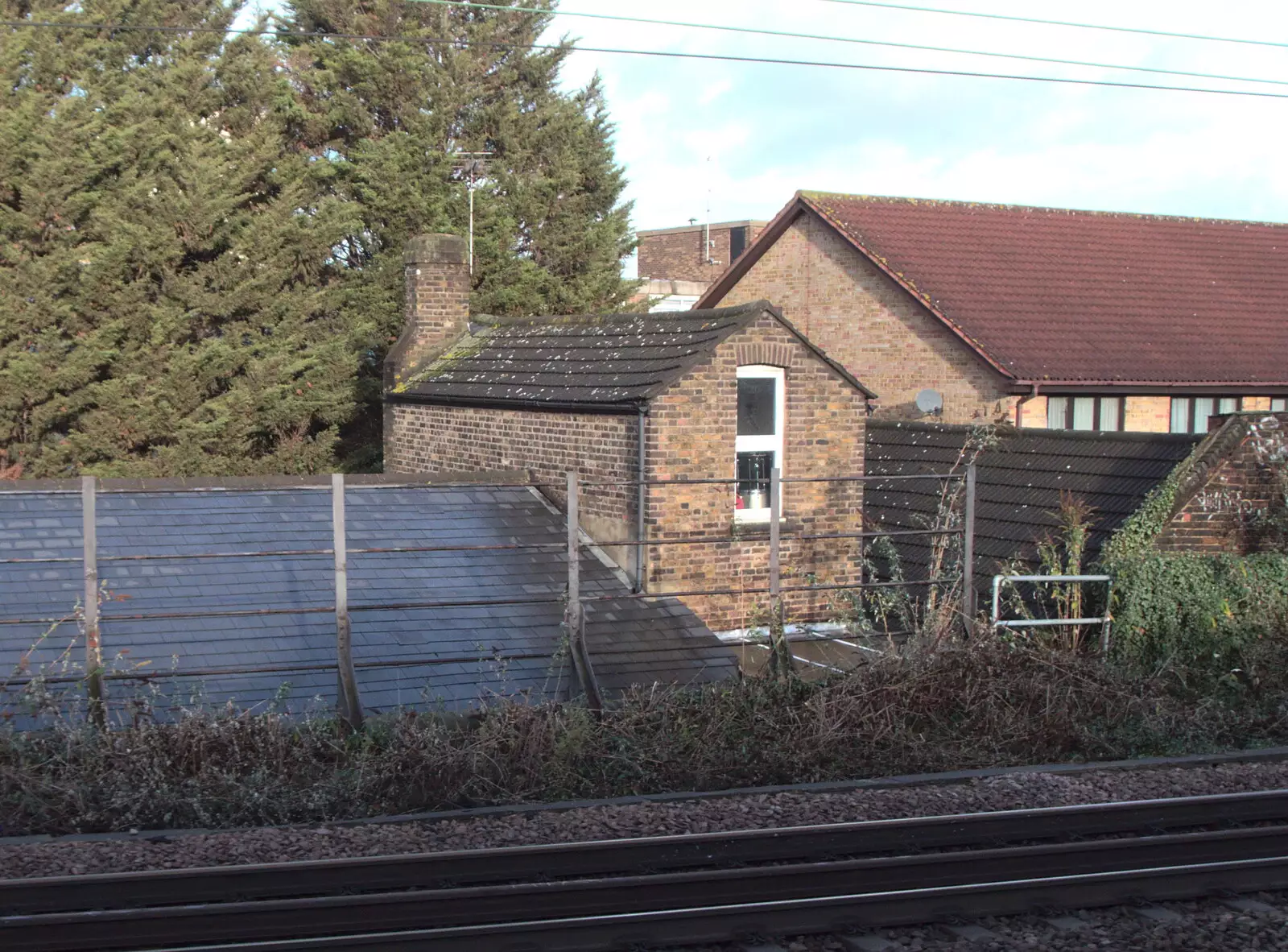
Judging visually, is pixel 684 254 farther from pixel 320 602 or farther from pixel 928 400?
pixel 320 602

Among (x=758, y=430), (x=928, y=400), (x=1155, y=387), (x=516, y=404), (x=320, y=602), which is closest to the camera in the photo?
(x=320, y=602)

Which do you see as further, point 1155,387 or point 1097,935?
point 1155,387

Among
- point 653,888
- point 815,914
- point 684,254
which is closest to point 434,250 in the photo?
point 653,888

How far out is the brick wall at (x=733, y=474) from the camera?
1261 cm

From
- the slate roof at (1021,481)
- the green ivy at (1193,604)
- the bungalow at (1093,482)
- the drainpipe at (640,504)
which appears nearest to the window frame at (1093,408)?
the bungalow at (1093,482)

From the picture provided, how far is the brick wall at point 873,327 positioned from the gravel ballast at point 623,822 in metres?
12.3

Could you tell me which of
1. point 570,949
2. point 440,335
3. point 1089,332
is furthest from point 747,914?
point 1089,332

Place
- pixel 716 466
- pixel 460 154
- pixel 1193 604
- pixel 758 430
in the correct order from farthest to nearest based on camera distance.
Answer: pixel 460 154
pixel 758 430
pixel 716 466
pixel 1193 604

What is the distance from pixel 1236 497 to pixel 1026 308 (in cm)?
1155

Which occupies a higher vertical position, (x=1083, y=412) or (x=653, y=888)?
(x=1083, y=412)

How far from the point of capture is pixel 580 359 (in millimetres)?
14469

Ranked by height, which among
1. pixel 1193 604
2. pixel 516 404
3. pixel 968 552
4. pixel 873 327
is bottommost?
pixel 1193 604

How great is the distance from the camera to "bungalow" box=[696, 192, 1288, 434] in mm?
21984

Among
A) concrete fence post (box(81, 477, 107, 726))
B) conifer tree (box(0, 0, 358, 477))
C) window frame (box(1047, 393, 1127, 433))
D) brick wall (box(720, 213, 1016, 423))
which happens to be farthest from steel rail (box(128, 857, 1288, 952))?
conifer tree (box(0, 0, 358, 477))
